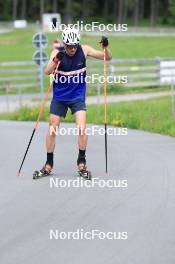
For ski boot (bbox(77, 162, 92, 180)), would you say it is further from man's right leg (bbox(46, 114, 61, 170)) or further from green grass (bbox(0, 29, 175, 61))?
green grass (bbox(0, 29, 175, 61))

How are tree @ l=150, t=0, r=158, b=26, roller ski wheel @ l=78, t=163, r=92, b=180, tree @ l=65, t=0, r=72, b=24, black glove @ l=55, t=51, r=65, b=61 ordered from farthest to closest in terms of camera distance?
tree @ l=150, t=0, r=158, b=26, tree @ l=65, t=0, r=72, b=24, roller ski wheel @ l=78, t=163, r=92, b=180, black glove @ l=55, t=51, r=65, b=61

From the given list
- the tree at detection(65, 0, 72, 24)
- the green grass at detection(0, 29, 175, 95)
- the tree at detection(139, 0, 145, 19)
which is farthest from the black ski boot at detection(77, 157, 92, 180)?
the tree at detection(139, 0, 145, 19)

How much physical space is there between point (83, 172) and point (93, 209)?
6.52 ft

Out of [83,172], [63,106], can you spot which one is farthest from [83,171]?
[63,106]

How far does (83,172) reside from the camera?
10.5 m

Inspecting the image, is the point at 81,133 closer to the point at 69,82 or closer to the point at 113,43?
the point at 69,82

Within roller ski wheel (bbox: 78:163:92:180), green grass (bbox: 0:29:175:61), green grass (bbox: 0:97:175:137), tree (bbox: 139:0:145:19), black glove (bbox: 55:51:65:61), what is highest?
black glove (bbox: 55:51:65:61)

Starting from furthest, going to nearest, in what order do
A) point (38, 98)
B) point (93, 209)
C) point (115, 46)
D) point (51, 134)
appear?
point (115, 46) → point (38, 98) → point (51, 134) → point (93, 209)

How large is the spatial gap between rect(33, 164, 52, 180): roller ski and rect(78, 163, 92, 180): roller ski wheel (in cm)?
42

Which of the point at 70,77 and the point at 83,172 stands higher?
the point at 70,77

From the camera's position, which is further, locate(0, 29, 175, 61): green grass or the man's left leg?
locate(0, 29, 175, 61): green grass

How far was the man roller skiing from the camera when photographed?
10062 millimetres

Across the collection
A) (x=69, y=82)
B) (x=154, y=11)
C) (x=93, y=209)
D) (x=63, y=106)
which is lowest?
(x=154, y=11)

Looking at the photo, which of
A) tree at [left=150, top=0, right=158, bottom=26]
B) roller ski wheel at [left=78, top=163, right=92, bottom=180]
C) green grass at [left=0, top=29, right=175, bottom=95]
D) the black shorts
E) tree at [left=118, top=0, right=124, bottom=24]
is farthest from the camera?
tree at [left=118, top=0, right=124, bottom=24]
